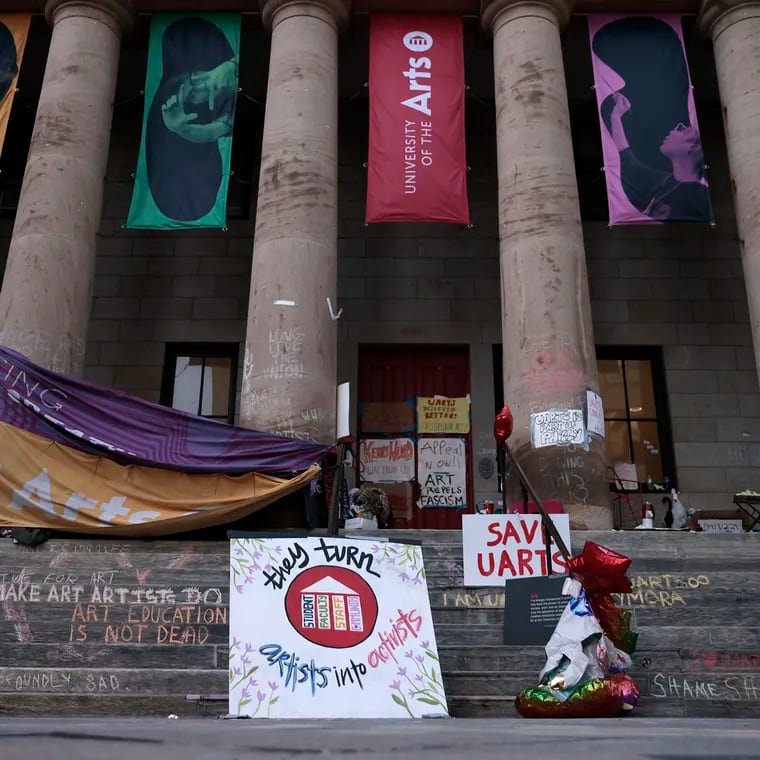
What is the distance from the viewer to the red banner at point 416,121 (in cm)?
1321

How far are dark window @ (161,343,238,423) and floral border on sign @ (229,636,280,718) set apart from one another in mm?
10959

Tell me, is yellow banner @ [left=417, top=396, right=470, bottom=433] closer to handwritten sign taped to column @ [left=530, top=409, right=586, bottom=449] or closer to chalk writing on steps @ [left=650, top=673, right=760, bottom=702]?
handwritten sign taped to column @ [left=530, top=409, right=586, bottom=449]

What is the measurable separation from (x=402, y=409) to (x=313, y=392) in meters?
5.57

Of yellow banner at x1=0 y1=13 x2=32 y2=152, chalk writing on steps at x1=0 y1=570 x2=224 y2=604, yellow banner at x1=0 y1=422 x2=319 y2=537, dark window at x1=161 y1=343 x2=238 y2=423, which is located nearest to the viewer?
chalk writing on steps at x1=0 y1=570 x2=224 y2=604

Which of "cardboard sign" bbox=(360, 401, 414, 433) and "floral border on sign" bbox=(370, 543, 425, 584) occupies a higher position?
"cardboard sign" bbox=(360, 401, 414, 433)

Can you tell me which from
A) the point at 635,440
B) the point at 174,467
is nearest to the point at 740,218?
the point at 635,440

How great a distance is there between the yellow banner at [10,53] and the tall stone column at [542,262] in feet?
27.8

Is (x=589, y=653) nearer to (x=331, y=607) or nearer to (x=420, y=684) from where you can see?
(x=420, y=684)

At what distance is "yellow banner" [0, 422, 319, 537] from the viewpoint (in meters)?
9.31

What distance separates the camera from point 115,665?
7020mm

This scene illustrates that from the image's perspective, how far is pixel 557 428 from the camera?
11094 millimetres

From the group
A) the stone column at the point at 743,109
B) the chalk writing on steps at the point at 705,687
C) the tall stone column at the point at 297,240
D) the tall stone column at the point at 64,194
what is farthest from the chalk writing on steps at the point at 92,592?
the stone column at the point at 743,109

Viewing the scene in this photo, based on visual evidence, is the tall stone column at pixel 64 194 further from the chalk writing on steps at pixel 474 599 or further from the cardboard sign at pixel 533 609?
the cardboard sign at pixel 533 609

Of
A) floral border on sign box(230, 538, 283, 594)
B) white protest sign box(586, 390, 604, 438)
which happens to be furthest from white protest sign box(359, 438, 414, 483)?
floral border on sign box(230, 538, 283, 594)
